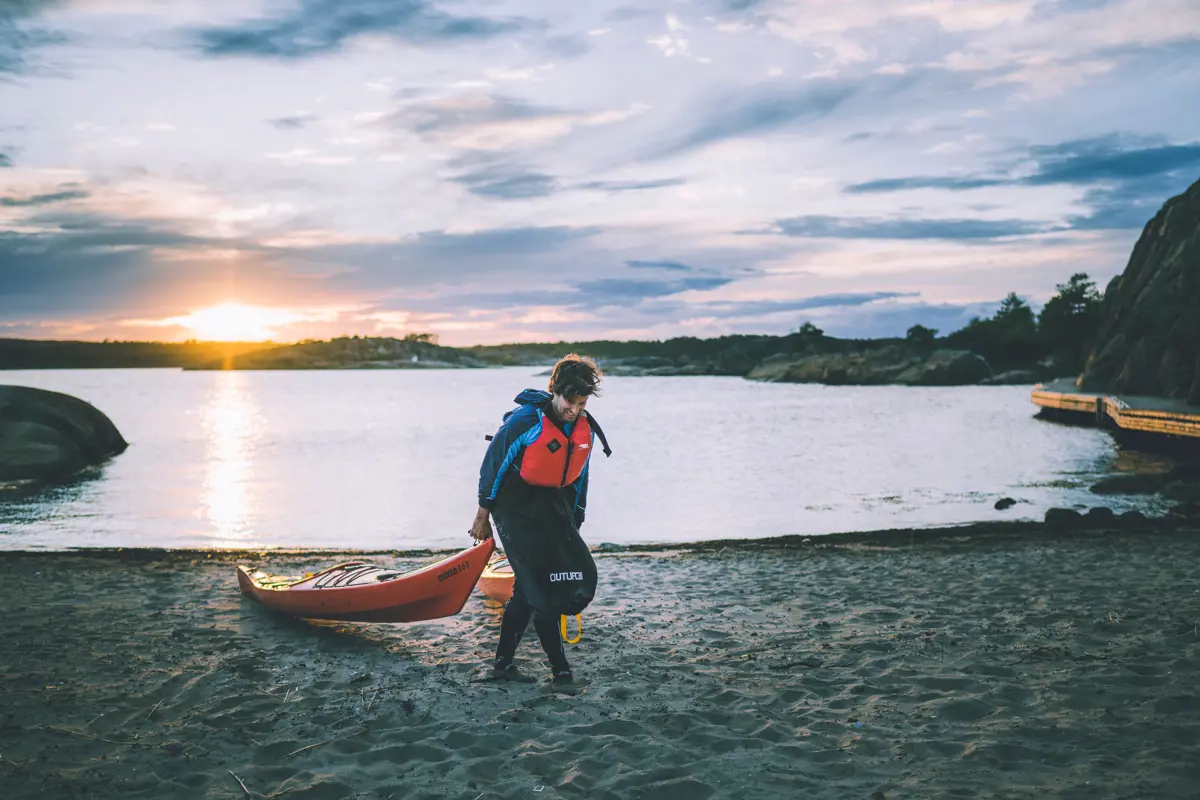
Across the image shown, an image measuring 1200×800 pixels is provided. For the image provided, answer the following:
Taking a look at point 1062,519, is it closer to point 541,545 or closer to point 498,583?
point 498,583

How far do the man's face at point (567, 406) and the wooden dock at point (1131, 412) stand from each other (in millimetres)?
24461

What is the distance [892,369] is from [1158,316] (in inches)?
2636

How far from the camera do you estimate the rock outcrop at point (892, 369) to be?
338 feet

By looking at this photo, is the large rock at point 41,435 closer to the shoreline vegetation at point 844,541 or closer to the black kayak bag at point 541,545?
the shoreline vegetation at point 844,541

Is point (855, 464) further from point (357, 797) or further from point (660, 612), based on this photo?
point (357, 797)

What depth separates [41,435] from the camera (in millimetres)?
25188

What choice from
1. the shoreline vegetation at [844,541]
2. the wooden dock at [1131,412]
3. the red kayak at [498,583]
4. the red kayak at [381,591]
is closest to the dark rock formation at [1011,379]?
the wooden dock at [1131,412]

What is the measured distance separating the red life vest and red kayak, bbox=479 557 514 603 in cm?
335

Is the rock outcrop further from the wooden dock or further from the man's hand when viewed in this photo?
the man's hand

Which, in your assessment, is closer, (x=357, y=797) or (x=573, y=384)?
(x=357, y=797)

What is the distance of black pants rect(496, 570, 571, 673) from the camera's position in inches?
234

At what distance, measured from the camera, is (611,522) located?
1894 centimetres

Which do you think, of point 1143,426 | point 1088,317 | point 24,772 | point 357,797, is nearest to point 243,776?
point 357,797

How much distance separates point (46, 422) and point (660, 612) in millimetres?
24989
